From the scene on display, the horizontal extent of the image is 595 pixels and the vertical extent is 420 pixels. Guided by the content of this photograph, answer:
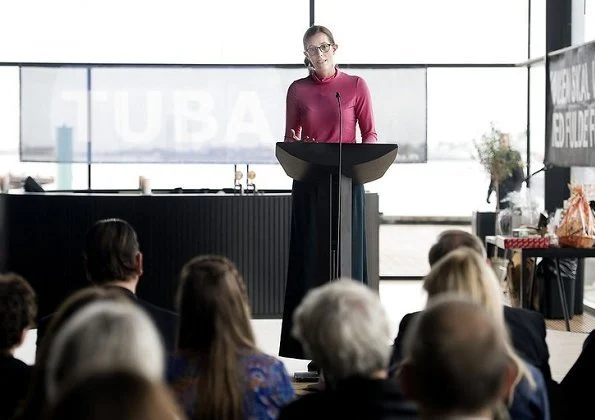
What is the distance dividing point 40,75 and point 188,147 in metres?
1.32

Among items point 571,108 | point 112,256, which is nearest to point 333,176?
point 112,256

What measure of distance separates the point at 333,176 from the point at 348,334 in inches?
96.9

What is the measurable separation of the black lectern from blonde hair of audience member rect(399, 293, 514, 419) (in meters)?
2.71

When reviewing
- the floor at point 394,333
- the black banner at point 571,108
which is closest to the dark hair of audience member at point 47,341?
the floor at point 394,333

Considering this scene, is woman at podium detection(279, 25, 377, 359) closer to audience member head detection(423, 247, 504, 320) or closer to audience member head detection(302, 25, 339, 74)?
audience member head detection(302, 25, 339, 74)

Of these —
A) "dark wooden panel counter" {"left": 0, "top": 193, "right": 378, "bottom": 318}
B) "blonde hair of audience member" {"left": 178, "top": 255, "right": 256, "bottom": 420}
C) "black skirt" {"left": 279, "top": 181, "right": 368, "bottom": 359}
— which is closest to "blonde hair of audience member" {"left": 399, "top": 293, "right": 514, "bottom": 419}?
"blonde hair of audience member" {"left": 178, "top": 255, "right": 256, "bottom": 420}

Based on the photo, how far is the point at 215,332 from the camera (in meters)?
2.70

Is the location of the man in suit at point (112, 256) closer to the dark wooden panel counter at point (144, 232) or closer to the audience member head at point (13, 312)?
the audience member head at point (13, 312)

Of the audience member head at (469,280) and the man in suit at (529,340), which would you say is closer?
the audience member head at (469,280)

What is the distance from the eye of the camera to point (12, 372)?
2.73m

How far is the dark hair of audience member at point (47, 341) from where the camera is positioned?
2.03m

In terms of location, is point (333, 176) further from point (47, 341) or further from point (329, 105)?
point (47, 341)

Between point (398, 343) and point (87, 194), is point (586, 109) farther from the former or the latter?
point (398, 343)

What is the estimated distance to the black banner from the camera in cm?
815
